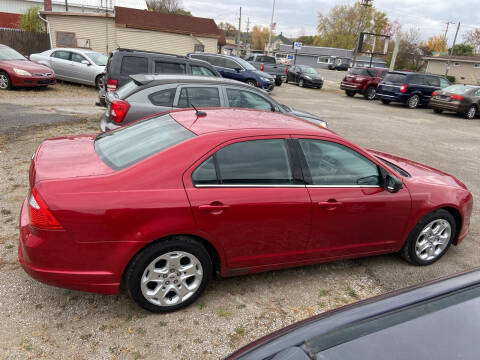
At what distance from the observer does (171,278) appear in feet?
9.82

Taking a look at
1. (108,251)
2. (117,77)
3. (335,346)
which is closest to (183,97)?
(117,77)

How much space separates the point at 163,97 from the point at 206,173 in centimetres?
389

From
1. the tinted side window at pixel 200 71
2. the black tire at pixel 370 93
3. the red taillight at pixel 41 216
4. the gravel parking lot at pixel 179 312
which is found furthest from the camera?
the black tire at pixel 370 93

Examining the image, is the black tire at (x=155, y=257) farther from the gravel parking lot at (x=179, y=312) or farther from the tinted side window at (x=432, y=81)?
the tinted side window at (x=432, y=81)

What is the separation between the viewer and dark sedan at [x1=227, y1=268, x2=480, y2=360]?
1661mm

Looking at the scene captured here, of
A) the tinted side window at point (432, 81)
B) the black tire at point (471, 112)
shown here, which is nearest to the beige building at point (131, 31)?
the tinted side window at point (432, 81)

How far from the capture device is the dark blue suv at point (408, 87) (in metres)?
18.5

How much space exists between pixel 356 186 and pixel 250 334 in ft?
5.28

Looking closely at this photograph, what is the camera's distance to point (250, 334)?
296 centimetres

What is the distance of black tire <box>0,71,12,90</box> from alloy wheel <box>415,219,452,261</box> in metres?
13.7

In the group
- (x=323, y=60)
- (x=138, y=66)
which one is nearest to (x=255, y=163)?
(x=138, y=66)

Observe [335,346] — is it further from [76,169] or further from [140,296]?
[76,169]

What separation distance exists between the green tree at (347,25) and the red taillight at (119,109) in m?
79.5

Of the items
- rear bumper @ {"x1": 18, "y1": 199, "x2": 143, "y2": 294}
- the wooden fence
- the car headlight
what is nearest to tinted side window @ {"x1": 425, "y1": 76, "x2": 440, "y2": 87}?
the car headlight
